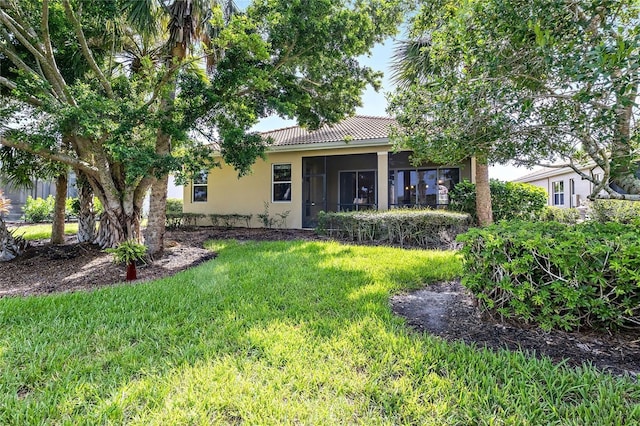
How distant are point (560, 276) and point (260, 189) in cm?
1179

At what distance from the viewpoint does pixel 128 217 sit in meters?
7.05

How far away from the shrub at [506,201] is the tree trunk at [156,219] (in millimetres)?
9244

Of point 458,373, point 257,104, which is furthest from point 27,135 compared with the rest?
point 458,373

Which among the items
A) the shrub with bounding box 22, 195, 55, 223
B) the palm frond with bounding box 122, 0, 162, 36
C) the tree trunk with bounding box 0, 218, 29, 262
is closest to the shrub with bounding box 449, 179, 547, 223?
the palm frond with bounding box 122, 0, 162, 36

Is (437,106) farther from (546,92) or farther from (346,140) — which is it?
(346,140)

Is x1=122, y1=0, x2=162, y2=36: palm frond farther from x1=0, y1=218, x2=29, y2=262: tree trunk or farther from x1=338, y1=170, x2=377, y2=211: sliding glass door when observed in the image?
x1=338, y1=170, x2=377, y2=211: sliding glass door

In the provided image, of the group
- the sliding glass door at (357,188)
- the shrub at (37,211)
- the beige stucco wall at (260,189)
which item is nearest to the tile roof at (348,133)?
the beige stucco wall at (260,189)

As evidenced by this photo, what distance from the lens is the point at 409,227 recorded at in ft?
27.4

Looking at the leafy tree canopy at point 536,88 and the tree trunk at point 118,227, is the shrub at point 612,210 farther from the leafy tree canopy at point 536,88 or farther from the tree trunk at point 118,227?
the tree trunk at point 118,227

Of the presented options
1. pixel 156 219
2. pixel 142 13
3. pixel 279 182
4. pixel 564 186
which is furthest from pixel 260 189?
pixel 564 186

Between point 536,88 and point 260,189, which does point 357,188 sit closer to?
point 260,189

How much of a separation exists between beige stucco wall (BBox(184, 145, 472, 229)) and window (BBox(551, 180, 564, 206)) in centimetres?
1148

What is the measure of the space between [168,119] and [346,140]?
568 cm

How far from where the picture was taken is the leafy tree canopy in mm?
2674
